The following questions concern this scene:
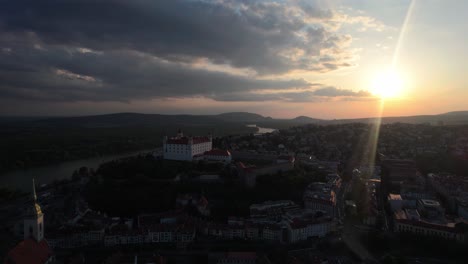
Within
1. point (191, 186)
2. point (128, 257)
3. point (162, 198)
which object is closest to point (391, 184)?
point (191, 186)

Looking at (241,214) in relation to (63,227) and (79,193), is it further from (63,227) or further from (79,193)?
(79,193)

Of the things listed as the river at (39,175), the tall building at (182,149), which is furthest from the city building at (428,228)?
the river at (39,175)

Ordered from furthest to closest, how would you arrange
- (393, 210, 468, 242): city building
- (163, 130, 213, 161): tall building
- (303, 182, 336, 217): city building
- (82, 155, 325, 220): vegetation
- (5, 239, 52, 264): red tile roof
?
1. (163, 130, 213, 161): tall building
2. (82, 155, 325, 220): vegetation
3. (303, 182, 336, 217): city building
4. (393, 210, 468, 242): city building
5. (5, 239, 52, 264): red tile roof

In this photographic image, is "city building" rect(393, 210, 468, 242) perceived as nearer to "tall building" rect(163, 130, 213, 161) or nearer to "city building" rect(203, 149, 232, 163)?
"city building" rect(203, 149, 232, 163)

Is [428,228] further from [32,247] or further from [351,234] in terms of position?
[32,247]

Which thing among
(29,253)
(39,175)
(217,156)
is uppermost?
(217,156)

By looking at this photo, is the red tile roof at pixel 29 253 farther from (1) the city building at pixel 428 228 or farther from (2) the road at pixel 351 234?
(1) the city building at pixel 428 228

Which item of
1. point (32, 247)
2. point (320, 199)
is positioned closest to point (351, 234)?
point (320, 199)

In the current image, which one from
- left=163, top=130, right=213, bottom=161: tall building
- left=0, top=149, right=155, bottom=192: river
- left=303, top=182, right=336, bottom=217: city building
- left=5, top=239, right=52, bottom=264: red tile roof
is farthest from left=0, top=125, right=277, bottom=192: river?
left=303, top=182, right=336, bottom=217: city building
